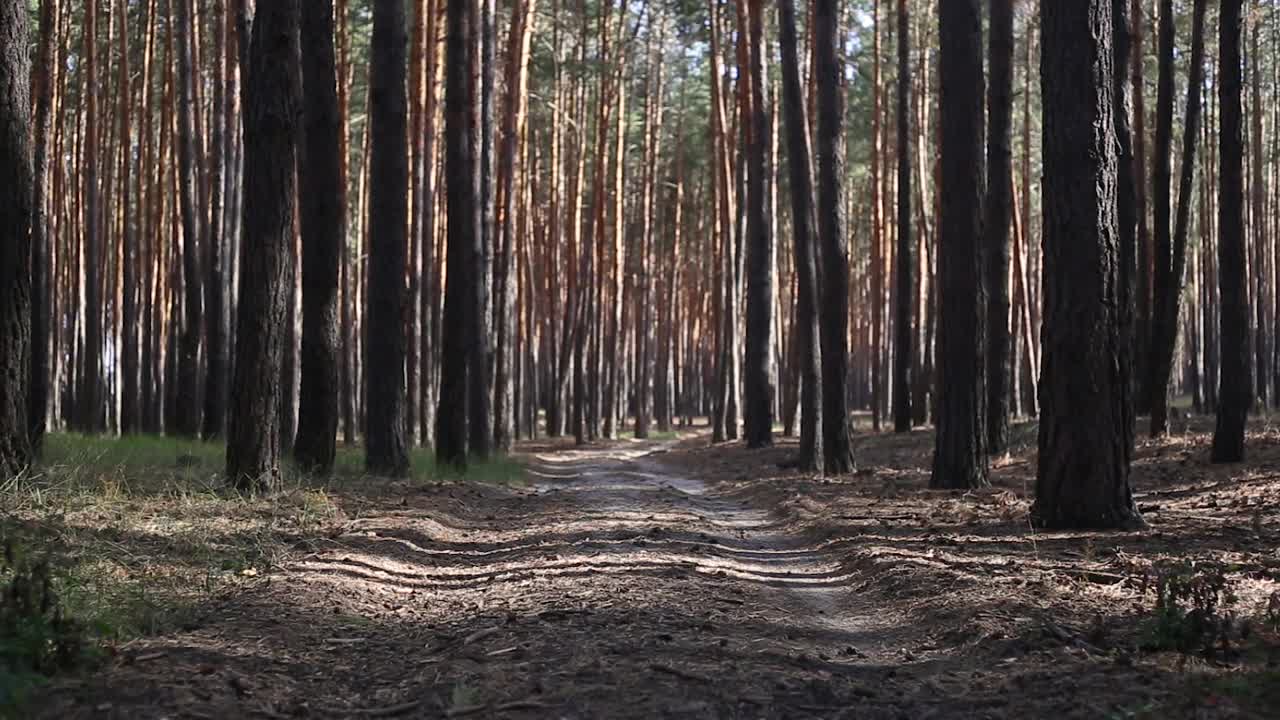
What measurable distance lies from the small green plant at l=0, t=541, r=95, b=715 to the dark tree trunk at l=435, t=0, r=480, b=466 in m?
11.5

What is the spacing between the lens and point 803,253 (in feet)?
58.5

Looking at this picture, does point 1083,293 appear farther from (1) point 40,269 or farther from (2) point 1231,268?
(1) point 40,269

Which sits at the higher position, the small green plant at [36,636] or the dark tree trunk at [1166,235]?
the dark tree trunk at [1166,235]

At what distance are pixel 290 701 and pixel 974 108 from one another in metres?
10.7

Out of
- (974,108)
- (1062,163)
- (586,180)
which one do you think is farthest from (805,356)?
(586,180)

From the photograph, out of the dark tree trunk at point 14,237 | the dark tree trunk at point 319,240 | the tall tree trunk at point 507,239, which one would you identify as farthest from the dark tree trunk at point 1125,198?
the tall tree trunk at point 507,239

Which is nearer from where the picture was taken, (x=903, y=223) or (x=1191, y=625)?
(x=1191, y=625)

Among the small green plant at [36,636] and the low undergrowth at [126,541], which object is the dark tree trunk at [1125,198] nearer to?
the low undergrowth at [126,541]

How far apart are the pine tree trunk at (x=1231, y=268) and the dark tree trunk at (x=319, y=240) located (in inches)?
399

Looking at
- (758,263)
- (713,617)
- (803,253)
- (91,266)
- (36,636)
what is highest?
(91,266)

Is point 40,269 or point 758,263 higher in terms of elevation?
point 758,263

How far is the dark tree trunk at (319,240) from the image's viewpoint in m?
12.8

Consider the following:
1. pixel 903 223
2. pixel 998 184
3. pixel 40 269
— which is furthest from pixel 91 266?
pixel 998 184

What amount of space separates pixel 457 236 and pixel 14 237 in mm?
8299
